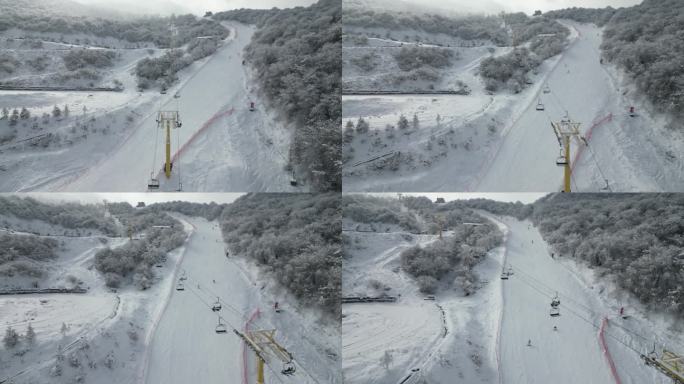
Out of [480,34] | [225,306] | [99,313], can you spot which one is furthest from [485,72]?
[99,313]

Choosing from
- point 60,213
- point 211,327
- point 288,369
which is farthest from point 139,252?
point 288,369

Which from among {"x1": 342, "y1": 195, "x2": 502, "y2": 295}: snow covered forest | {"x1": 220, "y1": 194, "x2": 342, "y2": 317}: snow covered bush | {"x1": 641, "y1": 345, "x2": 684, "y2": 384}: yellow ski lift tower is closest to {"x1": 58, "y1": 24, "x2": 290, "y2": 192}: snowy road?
{"x1": 220, "y1": 194, "x2": 342, "y2": 317}: snow covered bush

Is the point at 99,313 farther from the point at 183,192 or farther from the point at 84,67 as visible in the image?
the point at 84,67

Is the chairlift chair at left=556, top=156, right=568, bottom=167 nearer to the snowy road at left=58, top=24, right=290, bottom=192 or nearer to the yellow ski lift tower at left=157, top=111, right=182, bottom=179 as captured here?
the snowy road at left=58, top=24, right=290, bottom=192

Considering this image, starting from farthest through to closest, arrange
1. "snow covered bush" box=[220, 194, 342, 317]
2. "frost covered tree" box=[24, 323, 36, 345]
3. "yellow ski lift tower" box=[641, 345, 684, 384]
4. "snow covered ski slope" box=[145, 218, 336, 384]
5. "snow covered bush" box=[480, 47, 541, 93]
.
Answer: "snow covered bush" box=[480, 47, 541, 93], "snow covered bush" box=[220, 194, 342, 317], "snow covered ski slope" box=[145, 218, 336, 384], "frost covered tree" box=[24, 323, 36, 345], "yellow ski lift tower" box=[641, 345, 684, 384]

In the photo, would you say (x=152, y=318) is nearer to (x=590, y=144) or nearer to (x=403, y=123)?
(x=403, y=123)

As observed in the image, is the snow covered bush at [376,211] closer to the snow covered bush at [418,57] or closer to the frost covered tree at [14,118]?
the snow covered bush at [418,57]

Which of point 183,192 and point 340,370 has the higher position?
point 183,192
